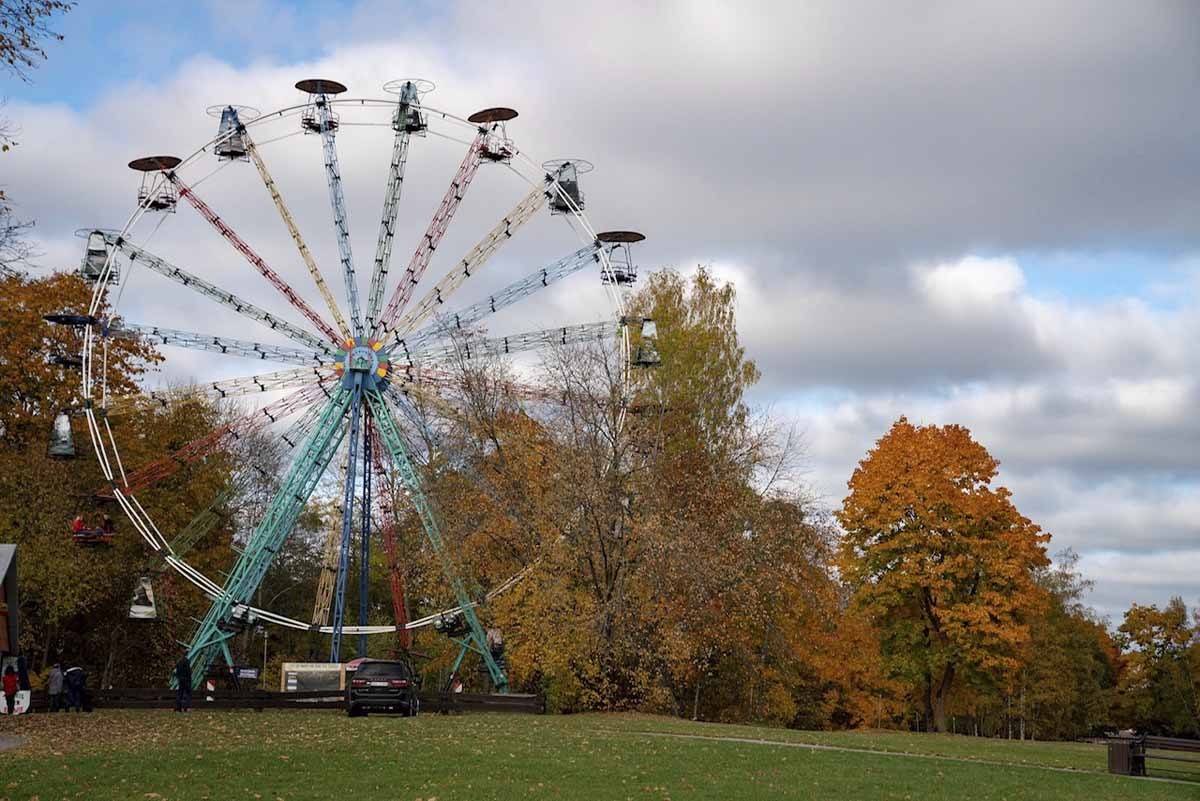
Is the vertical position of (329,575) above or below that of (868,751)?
above

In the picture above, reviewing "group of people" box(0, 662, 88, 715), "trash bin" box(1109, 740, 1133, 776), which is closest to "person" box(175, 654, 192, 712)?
"group of people" box(0, 662, 88, 715)

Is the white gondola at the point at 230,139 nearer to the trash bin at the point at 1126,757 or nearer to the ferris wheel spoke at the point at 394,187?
the ferris wheel spoke at the point at 394,187

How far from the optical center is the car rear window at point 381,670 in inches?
1342

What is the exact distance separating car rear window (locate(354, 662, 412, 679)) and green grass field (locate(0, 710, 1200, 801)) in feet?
9.34

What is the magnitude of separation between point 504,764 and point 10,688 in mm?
16689

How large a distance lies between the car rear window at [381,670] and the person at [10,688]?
8.17 metres

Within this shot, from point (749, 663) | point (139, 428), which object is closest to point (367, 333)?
point (139, 428)

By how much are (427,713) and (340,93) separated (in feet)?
69.7

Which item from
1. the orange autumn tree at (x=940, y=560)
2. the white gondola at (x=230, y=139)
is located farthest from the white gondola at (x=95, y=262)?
the orange autumn tree at (x=940, y=560)

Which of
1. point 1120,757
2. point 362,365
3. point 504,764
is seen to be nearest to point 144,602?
point 362,365

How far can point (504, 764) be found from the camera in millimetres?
21406

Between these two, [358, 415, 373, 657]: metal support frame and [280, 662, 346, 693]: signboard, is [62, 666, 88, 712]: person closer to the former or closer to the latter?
[280, 662, 346, 693]: signboard

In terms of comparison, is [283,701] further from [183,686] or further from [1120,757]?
[1120,757]

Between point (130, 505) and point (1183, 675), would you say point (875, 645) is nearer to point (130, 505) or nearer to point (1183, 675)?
point (130, 505)
